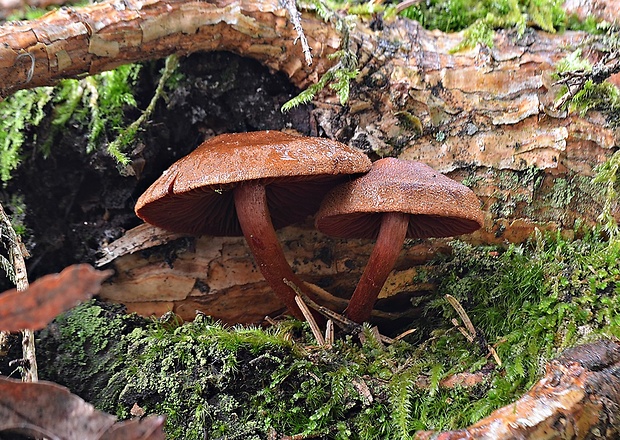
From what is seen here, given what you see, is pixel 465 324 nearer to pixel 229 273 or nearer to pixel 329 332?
pixel 329 332

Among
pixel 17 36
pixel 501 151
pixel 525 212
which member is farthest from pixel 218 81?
pixel 525 212

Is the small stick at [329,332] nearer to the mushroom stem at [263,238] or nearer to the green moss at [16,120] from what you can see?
the mushroom stem at [263,238]

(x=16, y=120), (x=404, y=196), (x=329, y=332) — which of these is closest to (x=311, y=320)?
(x=329, y=332)

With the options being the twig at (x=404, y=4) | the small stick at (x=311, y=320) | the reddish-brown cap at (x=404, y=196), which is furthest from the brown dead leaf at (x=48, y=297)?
the twig at (x=404, y=4)

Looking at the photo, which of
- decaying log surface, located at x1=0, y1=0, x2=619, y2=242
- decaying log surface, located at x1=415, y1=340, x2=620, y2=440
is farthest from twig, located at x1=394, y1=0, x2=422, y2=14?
decaying log surface, located at x1=415, y1=340, x2=620, y2=440

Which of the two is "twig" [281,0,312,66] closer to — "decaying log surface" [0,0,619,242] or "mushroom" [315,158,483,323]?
"decaying log surface" [0,0,619,242]
